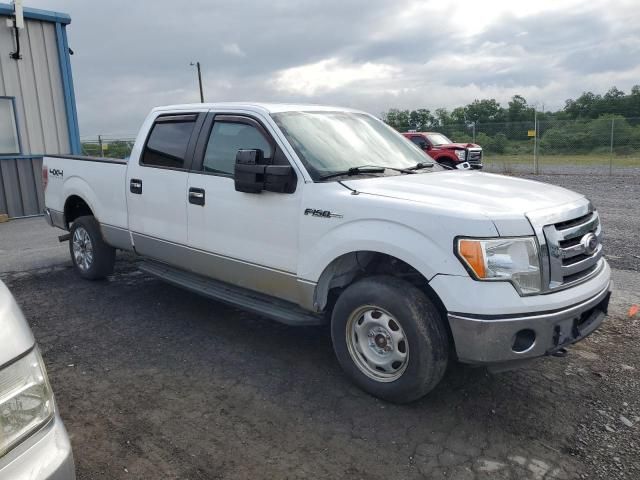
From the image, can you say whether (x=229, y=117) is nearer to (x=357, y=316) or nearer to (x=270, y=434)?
(x=357, y=316)

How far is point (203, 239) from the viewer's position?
4645mm

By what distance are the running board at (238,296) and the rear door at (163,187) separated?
0.47 feet

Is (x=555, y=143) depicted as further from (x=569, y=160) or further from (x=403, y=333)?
(x=403, y=333)

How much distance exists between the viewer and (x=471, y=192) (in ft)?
11.8

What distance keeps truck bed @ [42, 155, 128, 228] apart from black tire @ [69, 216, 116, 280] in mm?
208

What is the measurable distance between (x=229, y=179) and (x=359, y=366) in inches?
72.6

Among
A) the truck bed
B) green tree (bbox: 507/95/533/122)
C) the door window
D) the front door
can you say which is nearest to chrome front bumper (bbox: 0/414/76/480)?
the front door

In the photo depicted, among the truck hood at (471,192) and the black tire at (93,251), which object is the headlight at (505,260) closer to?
the truck hood at (471,192)

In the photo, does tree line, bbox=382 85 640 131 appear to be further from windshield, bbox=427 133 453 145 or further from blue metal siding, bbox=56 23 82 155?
blue metal siding, bbox=56 23 82 155

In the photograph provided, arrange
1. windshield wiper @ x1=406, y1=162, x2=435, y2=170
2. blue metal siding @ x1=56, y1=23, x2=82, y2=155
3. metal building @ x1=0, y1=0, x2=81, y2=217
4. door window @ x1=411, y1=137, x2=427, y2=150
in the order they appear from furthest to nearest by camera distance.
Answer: door window @ x1=411, y1=137, x2=427, y2=150, blue metal siding @ x1=56, y1=23, x2=82, y2=155, metal building @ x1=0, y1=0, x2=81, y2=217, windshield wiper @ x1=406, y1=162, x2=435, y2=170

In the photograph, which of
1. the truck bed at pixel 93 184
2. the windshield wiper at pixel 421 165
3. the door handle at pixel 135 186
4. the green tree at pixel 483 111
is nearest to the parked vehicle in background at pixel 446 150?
the truck bed at pixel 93 184

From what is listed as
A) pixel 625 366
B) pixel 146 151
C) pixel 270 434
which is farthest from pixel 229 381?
pixel 625 366

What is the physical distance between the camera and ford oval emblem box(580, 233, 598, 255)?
3474 mm

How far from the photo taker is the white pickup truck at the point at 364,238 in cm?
309
